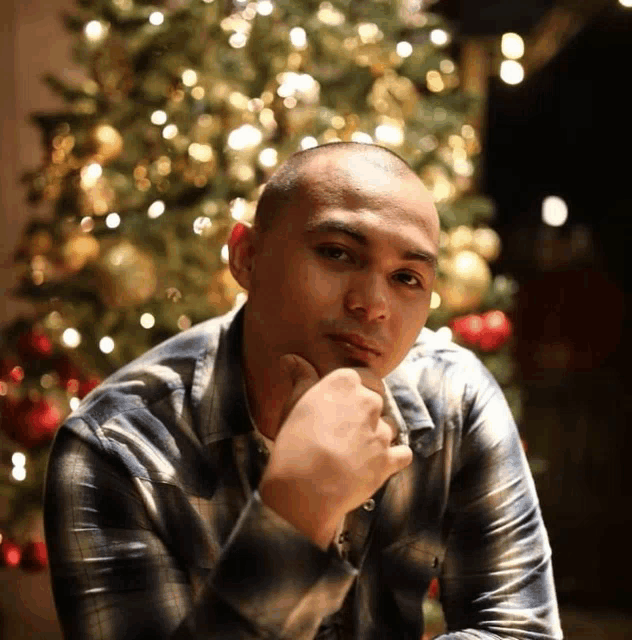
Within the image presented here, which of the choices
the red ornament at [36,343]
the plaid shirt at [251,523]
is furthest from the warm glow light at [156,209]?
the plaid shirt at [251,523]

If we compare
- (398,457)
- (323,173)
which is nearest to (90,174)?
(323,173)

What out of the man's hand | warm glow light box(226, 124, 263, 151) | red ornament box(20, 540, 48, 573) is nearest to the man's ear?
the man's hand

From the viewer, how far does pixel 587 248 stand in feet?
12.5

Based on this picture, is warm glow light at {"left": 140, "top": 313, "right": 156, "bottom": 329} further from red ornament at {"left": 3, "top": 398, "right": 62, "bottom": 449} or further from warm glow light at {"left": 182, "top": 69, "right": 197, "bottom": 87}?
warm glow light at {"left": 182, "top": 69, "right": 197, "bottom": 87}

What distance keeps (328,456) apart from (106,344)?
6.01 feet

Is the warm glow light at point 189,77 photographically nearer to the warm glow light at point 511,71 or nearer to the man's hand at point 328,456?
the warm glow light at point 511,71

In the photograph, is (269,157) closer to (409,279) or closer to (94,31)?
(94,31)

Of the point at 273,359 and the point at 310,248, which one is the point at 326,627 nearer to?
the point at 273,359

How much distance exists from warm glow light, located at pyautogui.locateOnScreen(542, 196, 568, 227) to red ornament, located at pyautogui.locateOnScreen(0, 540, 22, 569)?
2.54 meters

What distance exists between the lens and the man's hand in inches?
32.7

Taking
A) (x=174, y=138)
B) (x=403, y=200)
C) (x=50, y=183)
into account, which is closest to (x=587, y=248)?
(x=174, y=138)

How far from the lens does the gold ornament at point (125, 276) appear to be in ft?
7.98

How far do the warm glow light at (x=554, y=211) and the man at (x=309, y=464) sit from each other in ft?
9.00

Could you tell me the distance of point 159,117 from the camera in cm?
260
